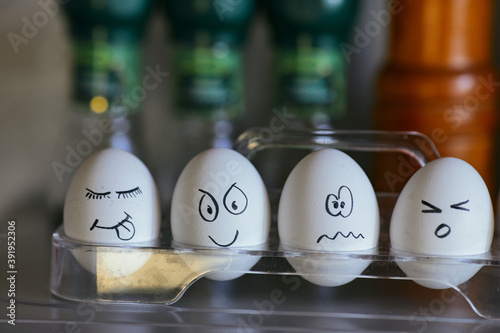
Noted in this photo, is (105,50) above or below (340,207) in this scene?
above

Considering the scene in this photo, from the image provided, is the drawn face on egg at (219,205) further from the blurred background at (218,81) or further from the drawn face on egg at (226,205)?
the blurred background at (218,81)

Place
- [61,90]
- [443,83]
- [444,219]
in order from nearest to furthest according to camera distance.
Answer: [444,219], [443,83], [61,90]

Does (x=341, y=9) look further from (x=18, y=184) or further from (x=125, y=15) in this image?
(x=18, y=184)

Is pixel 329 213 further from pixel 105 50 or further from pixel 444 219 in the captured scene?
pixel 105 50

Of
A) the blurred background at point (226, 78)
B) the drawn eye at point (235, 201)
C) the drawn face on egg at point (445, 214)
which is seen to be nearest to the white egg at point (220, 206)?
the drawn eye at point (235, 201)

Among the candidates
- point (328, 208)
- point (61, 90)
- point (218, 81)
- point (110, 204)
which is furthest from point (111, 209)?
point (61, 90)

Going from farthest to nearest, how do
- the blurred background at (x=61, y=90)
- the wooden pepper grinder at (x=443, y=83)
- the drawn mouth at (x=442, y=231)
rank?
1. the blurred background at (x=61, y=90)
2. the wooden pepper grinder at (x=443, y=83)
3. the drawn mouth at (x=442, y=231)
